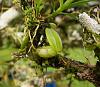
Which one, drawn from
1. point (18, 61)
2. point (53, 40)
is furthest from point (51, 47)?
point (18, 61)

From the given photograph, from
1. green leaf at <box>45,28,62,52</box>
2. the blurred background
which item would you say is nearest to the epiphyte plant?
green leaf at <box>45,28,62,52</box>

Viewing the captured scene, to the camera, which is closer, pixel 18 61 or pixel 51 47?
pixel 51 47

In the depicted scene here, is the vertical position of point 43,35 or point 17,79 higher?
point 43,35

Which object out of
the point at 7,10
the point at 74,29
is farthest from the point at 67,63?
the point at 74,29

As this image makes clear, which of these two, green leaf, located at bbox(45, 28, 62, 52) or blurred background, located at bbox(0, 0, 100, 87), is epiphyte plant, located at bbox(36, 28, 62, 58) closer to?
green leaf, located at bbox(45, 28, 62, 52)

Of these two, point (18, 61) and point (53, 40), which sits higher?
point (53, 40)

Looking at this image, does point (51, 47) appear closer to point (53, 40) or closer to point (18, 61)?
point (53, 40)

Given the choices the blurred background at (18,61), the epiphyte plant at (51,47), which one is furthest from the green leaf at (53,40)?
the blurred background at (18,61)

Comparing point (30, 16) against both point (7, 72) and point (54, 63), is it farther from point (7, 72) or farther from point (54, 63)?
point (7, 72)
